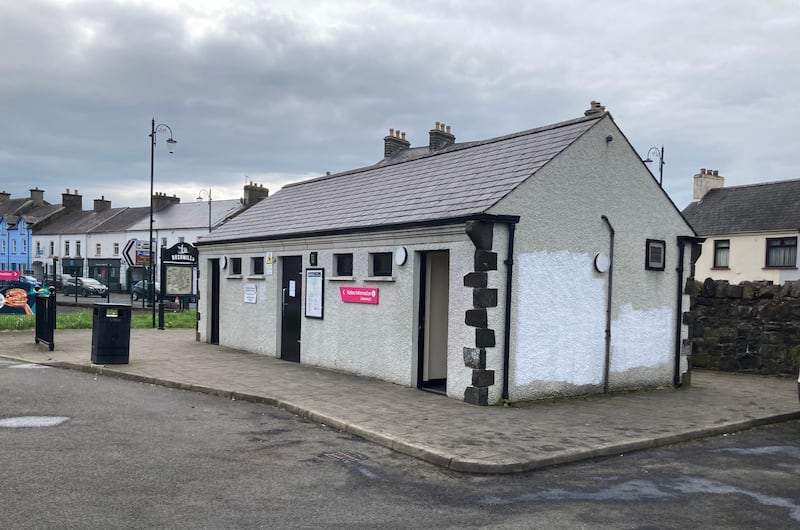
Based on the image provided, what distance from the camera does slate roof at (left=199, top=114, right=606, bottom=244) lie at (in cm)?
1138

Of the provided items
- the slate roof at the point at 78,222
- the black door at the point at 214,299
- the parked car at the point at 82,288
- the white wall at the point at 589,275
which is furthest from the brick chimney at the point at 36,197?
the white wall at the point at 589,275

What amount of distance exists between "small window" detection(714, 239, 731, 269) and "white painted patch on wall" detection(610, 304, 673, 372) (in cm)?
2562

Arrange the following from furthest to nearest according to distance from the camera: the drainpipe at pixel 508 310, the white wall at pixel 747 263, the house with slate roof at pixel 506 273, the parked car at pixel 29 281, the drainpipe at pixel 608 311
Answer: the white wall at pixel 747 263 → the parked car at pixel 29 281 → the drainpipe at pixel 608 311 → the house with slate roof at pixel 506 273 → the drainpipe at pixel 508 310

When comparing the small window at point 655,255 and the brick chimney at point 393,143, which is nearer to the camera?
the small window at point 655,255

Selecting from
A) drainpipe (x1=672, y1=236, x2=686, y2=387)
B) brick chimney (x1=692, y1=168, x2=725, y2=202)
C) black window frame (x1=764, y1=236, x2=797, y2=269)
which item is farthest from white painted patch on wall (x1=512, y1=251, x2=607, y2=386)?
brick chimney (x1=692, y1=168, x2=725, y2=202)

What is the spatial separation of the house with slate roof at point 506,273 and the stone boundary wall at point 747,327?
3.15m

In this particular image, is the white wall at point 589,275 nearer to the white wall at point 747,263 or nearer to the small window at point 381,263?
the small window at point 381,263

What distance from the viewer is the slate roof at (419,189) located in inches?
448

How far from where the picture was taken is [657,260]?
12.8 meters

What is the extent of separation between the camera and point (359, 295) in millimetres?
13086

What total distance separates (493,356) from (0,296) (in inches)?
705

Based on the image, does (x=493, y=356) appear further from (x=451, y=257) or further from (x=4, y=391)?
(x=4, y=391)

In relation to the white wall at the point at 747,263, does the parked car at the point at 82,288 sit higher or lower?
lower

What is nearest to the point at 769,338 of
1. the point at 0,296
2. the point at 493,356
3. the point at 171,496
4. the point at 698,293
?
the point at 698,293
